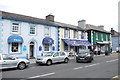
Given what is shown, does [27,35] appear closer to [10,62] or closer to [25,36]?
[25,36]

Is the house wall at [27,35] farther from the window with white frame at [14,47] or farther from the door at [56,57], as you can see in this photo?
the door at [56,57]

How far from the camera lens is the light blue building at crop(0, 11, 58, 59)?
49.5ft

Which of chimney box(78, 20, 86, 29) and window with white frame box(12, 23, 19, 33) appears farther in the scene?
chimney box(78, 20, 86, 29)

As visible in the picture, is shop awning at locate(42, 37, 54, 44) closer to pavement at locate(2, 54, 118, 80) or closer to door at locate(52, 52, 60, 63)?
door at locate(52, 52, 60, 63)

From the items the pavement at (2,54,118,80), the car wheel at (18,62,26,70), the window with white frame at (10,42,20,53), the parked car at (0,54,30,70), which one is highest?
the window with white frame at (10,42,20,53)

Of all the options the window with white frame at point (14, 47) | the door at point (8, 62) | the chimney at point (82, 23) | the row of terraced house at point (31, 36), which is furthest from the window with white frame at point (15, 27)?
the chimney at point (82, 23)

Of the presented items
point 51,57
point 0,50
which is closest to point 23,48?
point 0,50

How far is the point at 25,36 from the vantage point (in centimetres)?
1691

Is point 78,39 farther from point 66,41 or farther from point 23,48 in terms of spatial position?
point 23,48

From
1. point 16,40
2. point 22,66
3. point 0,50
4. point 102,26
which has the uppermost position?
point 102,26

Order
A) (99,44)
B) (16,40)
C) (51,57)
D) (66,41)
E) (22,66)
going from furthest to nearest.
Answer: (99,44) < (66,41) < (16,40) < (51,57) < (22,66)

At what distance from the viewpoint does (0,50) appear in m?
14.5

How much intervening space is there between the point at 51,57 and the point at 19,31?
22.2ft

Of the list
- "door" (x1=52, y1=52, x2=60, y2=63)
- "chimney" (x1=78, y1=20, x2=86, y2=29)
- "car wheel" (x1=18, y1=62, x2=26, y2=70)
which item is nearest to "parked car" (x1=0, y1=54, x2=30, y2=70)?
"car wheel" (x1=18, y1=62, x2=26, y2=70)
